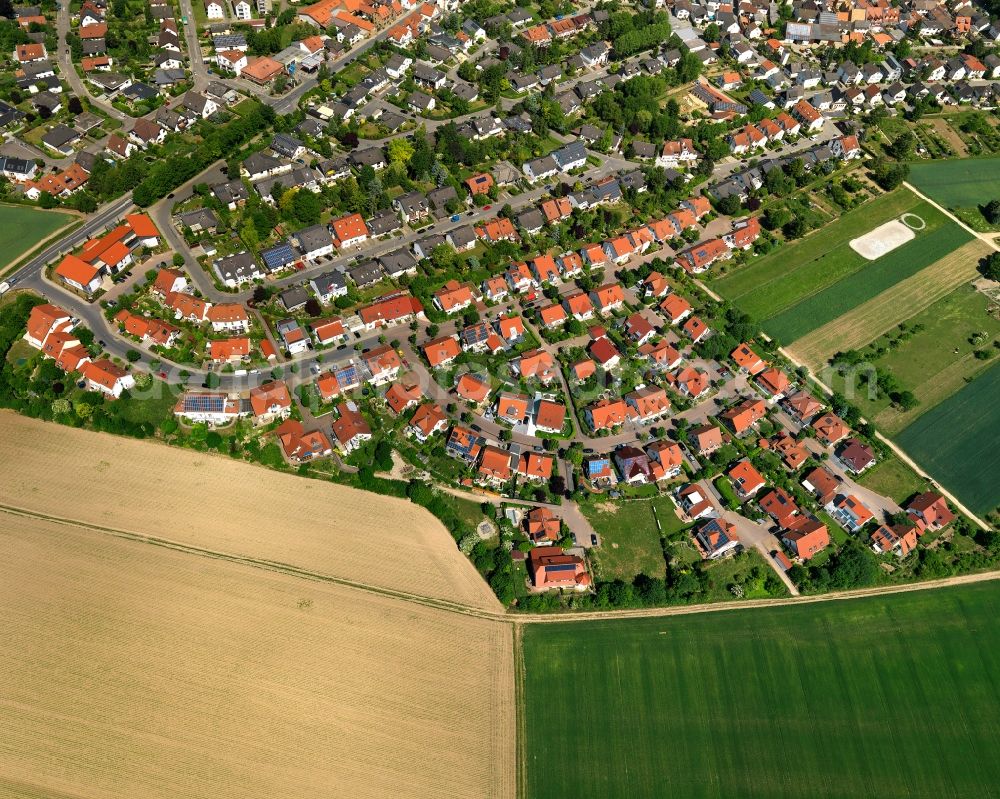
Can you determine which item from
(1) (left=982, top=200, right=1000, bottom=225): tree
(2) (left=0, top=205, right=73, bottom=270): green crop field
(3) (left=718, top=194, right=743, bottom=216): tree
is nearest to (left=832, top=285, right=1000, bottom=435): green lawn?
(1) (left=982, top=200, right=1000, bottom=225): tree

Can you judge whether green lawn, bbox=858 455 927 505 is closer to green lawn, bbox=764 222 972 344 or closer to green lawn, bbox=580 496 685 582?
green lawn, bbox=764 222 972 344

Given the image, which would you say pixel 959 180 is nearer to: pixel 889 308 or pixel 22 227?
pixel 889 308

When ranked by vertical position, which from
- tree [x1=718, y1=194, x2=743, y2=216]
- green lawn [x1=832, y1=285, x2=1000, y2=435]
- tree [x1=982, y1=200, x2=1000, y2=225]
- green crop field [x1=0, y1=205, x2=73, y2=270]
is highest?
tree [x1=982, y1=200, x2=1000, y2=225]

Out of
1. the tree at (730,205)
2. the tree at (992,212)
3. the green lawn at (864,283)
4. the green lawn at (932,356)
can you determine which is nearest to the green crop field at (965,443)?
the green lawn at (932,356)

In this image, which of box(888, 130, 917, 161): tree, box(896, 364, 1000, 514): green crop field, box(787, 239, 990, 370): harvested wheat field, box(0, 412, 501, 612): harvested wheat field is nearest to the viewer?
box(0, 412, 501, 612): harvested wheat field

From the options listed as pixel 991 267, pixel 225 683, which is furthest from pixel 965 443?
pixel 225 683

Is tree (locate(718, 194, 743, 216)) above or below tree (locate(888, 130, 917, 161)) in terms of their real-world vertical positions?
below
